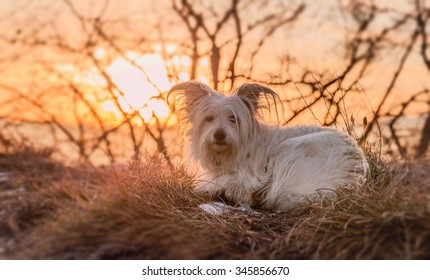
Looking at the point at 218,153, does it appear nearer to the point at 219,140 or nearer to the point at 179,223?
the point at 219,140

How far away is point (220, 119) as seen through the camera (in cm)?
603

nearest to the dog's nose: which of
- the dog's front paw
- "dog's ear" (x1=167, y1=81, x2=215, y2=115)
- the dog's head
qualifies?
the dog's head

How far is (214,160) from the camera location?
6277 mm

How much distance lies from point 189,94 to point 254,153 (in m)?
0.94

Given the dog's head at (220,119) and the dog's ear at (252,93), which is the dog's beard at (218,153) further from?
the dog's ear at (252,93)

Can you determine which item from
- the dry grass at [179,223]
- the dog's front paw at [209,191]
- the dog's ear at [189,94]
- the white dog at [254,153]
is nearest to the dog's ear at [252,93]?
the white dog at [254,153]

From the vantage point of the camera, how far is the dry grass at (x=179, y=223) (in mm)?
4055

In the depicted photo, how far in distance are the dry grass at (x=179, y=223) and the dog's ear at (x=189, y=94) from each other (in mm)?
1132

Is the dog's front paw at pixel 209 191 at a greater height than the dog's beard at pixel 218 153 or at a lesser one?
lesser

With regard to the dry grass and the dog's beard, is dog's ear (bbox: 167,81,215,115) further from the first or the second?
the dry grass

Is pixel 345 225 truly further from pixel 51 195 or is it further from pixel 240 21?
pixel 240 21

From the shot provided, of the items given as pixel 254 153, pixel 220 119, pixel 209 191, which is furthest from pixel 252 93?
pixel 209 191

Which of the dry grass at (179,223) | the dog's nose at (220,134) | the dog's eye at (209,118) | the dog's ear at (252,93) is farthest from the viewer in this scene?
the dog's ear at (252,93)
